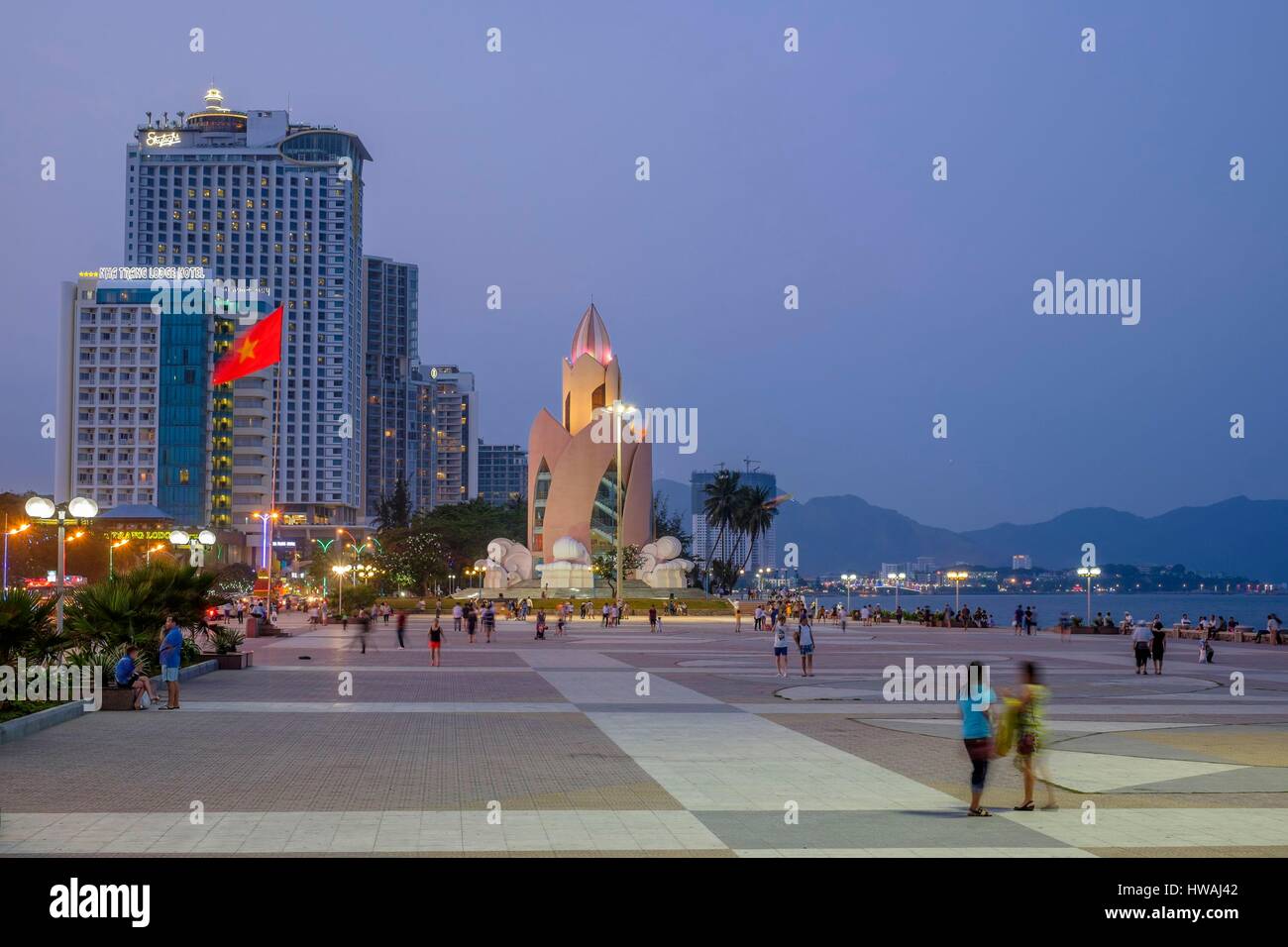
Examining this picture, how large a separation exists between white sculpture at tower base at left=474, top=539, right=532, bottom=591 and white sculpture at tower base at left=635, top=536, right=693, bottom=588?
9090 mm

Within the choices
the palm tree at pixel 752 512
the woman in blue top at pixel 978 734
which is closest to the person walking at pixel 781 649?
the woman in blue top at pixel 978 734

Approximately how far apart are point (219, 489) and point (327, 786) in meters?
137

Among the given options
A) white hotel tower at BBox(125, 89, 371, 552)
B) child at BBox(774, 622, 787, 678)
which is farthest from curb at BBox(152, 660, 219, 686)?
white hotel tower at BBox(125, 89, 371, 552)

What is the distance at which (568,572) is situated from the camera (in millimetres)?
91688

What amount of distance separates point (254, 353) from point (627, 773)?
46640mm

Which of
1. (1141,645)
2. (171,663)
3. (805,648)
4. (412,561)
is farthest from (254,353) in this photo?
(1141,645)

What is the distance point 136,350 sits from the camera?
138 meters

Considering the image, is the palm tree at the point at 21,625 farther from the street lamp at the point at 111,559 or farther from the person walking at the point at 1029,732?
the person walking at the point at 1029,732

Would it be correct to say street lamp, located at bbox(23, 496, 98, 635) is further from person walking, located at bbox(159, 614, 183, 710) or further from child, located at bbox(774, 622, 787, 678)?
child, located at bbox(774, 622, 787, 678)

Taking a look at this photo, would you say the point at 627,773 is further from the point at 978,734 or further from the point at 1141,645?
the point at 1141,645

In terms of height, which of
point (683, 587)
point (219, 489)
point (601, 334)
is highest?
point (601, 334)

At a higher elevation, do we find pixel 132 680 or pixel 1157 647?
pixel 132 680
